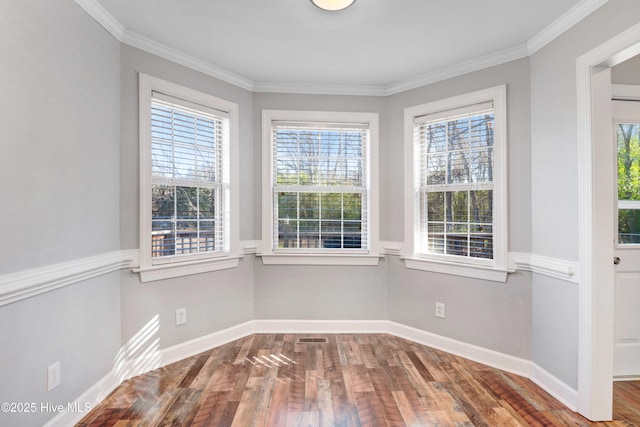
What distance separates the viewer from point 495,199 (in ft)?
8.97

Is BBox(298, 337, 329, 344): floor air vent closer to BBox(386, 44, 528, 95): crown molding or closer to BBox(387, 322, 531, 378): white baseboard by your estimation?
BBox(387, 322, 531, 378): white baseboard

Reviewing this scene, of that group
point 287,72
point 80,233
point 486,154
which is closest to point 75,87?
point 80,233

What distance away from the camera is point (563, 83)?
2.21 meters

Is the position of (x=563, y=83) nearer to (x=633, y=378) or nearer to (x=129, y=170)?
(x=633, y=378)

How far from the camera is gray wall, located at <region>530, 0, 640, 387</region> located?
2.11 meters

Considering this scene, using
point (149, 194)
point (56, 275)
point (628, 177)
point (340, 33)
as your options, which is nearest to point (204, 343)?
point (149, 194)

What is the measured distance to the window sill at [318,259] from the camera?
338 cm

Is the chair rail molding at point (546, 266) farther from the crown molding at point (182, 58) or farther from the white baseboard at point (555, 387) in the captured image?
the crown molding at point (182, 58)

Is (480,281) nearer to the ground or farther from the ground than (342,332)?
farther from the ground

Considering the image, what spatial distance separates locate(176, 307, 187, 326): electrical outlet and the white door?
3333mm

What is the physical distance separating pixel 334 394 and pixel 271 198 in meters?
1.88

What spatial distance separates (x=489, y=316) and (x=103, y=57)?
345 centimetres

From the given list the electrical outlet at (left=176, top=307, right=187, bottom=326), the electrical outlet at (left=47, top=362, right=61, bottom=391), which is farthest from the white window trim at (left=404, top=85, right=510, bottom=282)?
the electrical outlet at (left=47, top=362, right=61, bottom=391)

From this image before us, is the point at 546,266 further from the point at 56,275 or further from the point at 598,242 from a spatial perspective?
the point at 56,275
